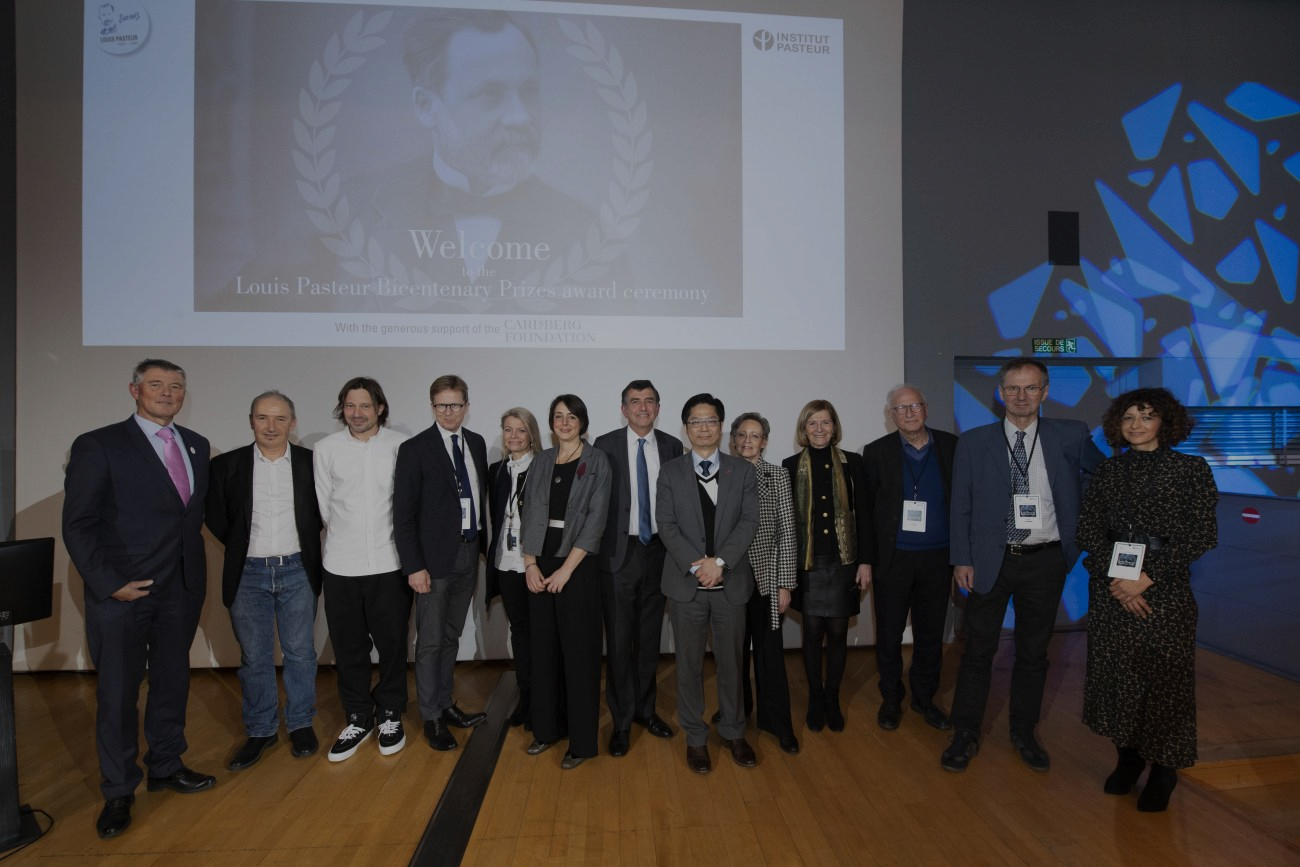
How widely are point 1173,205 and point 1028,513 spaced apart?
139 inches

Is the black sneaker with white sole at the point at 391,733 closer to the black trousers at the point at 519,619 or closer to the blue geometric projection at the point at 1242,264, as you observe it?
the black trousers at the point at 519,619

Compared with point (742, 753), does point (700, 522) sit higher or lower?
higher

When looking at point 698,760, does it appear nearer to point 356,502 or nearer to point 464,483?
point 464,483

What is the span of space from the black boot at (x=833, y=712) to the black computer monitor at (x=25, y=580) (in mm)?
3331

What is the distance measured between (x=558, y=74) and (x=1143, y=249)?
4390 mm

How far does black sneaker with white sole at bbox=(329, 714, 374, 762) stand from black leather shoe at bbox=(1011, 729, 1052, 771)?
3056 mm

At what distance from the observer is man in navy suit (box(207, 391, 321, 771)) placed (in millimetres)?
2777

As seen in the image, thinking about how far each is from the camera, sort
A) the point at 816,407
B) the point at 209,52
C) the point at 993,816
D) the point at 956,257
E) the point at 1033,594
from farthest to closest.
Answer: the point at 956,257 → the point at 209,52 → the point at 816,407 → the point at 1033,594 → the point at 993,816

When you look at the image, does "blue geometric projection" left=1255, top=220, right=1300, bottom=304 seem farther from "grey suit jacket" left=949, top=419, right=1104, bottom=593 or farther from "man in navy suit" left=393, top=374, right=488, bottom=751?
"man in navy suit" left=393, top=374, right=488, bottom=751

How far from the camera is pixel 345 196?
152 inches

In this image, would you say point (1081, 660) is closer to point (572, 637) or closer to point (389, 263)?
point (572, 637)

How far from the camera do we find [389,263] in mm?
3887

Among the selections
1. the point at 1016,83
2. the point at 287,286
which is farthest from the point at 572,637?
the point at 1016,83

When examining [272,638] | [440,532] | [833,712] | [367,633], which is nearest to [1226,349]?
[833,712]
